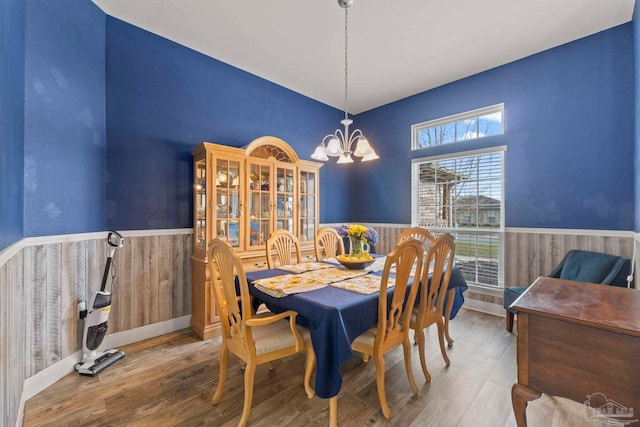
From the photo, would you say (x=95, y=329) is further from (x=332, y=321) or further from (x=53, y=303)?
(x=332, y=321)

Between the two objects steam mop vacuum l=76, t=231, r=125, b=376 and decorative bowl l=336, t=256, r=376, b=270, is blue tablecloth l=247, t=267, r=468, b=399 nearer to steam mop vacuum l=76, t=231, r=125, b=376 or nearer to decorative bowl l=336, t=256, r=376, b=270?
decorative bowl l=336, t=256, r=376, b=270

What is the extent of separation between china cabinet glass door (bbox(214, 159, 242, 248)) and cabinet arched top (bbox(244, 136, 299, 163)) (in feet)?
0.96

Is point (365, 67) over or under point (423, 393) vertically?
over

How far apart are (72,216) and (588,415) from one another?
3830 mm

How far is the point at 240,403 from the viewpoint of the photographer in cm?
181

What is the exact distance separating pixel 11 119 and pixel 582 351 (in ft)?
9.62

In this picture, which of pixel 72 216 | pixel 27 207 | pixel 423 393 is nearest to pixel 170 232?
pixel 72 216

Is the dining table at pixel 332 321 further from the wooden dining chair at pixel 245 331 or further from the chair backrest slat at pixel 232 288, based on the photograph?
the chair backrest slat at pixel 232 288

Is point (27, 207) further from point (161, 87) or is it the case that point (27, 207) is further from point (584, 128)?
point (584, 128)

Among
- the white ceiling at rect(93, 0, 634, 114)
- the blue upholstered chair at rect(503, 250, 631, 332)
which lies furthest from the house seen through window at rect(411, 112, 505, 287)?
the white ceiling at rect(93, 0, 634, 114)

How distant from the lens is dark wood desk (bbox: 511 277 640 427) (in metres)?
1.01

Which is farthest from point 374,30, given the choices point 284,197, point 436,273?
point 436,273

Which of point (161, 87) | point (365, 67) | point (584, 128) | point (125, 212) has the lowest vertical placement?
point (125, 212)

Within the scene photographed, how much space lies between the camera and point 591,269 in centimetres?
250
